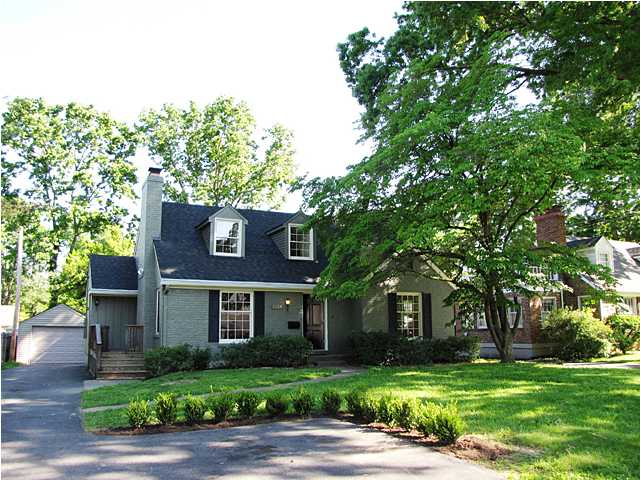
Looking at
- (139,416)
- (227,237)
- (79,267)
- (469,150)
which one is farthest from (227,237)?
(79,267)

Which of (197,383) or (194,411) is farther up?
(194,411)

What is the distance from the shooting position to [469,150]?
43.8 feet

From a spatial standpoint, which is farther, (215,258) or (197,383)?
(215,258)

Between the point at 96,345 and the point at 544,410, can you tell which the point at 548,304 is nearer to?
the point at 544,410

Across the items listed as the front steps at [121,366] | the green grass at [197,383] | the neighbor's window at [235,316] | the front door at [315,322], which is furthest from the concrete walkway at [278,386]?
the neighbor's window at [235,316]

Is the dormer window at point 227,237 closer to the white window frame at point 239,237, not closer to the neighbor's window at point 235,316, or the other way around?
the white window frame at point 239,237

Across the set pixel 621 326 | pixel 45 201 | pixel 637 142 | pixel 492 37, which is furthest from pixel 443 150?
pixel 45 201

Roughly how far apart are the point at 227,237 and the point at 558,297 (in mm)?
15613

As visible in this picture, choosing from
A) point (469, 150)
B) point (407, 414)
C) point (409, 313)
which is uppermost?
point (469, 150)

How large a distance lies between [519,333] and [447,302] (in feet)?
27.3

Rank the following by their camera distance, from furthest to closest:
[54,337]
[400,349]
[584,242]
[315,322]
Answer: [584,242]
[54,337]
[315,322]
[400,349]

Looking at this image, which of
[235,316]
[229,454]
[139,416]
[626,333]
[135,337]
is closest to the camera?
[229,454]

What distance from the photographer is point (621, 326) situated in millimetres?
23359

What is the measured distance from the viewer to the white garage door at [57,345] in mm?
26625
